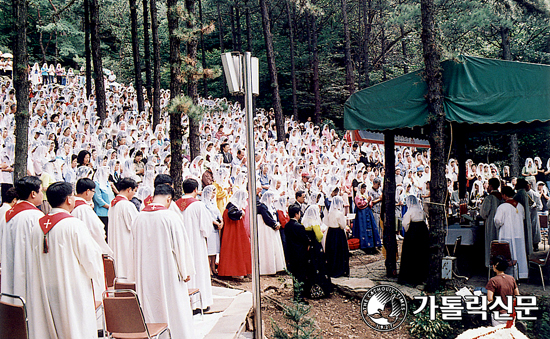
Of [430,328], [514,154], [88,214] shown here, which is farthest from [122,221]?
[514,154]

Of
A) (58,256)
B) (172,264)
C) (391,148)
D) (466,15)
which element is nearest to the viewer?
(58,256)

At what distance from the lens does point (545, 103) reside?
270 inches

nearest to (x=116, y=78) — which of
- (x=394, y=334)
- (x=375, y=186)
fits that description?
(x=375, y=186)

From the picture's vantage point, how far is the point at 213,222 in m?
8.34

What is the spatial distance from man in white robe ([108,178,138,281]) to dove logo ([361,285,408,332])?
3778mm

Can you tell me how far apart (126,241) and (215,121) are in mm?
14439

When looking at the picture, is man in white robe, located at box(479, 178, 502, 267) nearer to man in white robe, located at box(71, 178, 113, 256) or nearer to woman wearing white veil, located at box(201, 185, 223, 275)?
woman wearing white veil, located at box(201, 185, 223, 275)

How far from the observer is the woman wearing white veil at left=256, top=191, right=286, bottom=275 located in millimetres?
8844

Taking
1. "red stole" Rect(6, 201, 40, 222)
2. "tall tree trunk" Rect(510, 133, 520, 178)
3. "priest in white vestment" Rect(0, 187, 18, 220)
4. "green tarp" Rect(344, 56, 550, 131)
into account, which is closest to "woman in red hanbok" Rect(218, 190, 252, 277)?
"green tarp" Rect(344, 56, 550, 131)

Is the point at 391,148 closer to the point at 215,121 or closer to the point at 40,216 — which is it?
the point at 40,216

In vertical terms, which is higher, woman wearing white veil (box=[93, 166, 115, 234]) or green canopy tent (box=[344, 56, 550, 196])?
green canopy tent (box=[344, 56, 550, 196])

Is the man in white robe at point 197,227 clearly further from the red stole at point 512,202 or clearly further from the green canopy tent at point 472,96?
the red stole at point 512,202

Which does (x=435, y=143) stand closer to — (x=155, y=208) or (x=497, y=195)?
(x=497, y=195)

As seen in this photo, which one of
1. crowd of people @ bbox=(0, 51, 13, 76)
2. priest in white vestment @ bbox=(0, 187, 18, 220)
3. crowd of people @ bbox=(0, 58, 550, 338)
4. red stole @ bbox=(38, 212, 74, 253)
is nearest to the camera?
red stole @ bbox=(38, 212, 74, 253)
